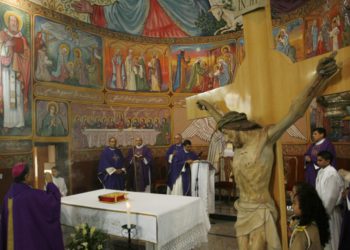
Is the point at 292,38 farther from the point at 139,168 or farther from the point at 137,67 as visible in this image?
the point at 139,168

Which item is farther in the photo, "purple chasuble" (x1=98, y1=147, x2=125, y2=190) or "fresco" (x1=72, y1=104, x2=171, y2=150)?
"fresco" (x1=72, y1=104, x2=171, y2=150)

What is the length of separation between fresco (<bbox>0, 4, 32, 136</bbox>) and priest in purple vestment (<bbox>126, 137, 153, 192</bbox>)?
3.26 metres

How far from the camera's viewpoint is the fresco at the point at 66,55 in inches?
316

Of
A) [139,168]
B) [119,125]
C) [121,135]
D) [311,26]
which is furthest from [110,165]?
[311,26]

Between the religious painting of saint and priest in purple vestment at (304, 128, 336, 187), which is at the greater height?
the religious painting of saint

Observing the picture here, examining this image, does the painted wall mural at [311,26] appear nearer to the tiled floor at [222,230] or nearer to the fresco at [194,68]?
the fresco at [194,68]

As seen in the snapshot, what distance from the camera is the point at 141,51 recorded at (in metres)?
10.9

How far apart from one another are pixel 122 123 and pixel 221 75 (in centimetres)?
408

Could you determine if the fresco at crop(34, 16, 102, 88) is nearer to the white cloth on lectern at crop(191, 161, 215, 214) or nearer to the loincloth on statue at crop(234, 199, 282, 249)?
the white cloth on lectern at crop(191, 161, 215, 214)

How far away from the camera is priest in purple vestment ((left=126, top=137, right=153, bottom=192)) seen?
9.45 m

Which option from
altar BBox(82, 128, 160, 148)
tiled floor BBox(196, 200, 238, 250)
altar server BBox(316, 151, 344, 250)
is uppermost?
altar BBox(82, 128, 160, 148)

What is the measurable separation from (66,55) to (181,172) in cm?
482

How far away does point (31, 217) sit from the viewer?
152 inches

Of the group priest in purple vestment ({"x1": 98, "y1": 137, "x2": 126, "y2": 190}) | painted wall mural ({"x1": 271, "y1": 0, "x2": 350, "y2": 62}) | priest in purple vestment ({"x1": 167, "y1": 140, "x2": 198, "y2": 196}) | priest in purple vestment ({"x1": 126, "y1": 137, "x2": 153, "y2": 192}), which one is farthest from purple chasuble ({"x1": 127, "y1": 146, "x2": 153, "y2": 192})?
painted wall mural ({"x1": 271, "y1": 0, "x2": 350, "y2": 62})
